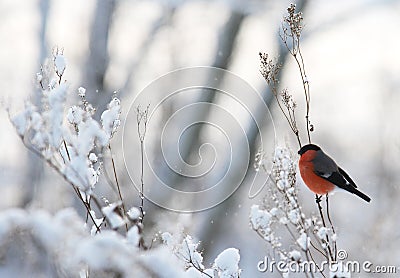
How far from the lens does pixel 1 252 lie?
113cm

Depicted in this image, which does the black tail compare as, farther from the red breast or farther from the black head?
the black head

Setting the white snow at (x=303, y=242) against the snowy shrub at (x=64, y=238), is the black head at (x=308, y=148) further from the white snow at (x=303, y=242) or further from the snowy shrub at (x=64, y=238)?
the snowy shrub at (x=64, y=238)

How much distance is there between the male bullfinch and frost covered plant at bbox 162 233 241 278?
349 mm

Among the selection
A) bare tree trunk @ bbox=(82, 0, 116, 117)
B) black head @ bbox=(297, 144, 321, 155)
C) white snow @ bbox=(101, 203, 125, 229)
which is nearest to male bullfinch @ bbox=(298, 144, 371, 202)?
black head @ bbox=(297, 144, 321, 155)

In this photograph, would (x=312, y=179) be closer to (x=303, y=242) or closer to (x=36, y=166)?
(x=303, y=242)

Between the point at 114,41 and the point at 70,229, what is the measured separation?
13.9 ft

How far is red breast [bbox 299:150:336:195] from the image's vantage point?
5.94 feet

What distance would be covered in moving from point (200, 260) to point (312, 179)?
1.32ft

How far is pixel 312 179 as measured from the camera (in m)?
1.83

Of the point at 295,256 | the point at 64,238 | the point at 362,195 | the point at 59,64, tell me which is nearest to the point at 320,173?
the point at 362,195

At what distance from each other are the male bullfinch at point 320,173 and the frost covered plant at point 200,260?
0.35 metres

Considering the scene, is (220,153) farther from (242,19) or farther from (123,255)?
(123,255)

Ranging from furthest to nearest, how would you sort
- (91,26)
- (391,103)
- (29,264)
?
1. (391,103)
2. (91,26)
3. (29,264)

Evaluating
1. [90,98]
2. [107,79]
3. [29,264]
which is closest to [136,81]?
[107,79]
